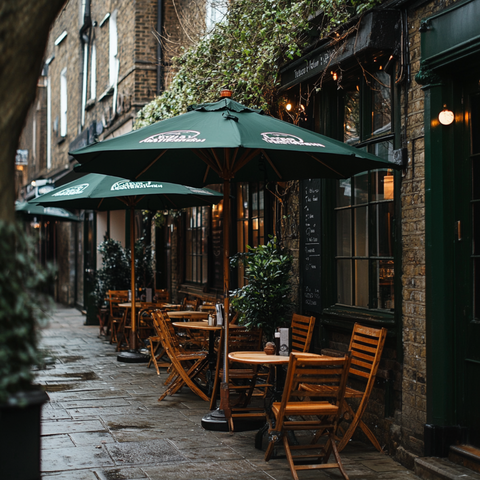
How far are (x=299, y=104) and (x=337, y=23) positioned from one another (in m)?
1.31

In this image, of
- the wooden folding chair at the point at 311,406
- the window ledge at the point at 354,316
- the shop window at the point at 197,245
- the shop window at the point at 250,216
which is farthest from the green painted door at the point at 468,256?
the shop window at the point at 197,245

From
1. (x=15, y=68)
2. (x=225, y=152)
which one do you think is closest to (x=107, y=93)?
(x=225, y=152)

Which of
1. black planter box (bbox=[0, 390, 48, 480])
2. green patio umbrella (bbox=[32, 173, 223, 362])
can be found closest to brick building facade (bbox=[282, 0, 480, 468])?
black planter box (bbox=[0, 390, 48, 480])

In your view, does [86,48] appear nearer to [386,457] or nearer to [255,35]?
[255,35]

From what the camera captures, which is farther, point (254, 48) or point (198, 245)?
point (198, 245)

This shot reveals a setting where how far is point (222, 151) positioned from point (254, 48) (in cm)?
186

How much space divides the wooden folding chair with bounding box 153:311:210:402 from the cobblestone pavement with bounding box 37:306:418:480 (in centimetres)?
16

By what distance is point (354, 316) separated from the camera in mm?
6312

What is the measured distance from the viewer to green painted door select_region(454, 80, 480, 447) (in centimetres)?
501

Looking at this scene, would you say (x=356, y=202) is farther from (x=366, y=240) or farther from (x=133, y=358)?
(x=133, y=358)

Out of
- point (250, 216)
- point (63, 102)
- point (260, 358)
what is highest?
point (63, 102)

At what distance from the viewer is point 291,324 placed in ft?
23.9

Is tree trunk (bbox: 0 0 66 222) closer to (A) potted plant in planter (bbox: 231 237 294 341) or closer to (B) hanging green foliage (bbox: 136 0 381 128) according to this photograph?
(B) hanging green foliage (bbox: 136 0 381 128)

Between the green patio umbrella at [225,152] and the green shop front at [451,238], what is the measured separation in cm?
51
